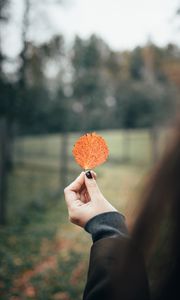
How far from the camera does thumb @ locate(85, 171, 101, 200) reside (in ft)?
4.03

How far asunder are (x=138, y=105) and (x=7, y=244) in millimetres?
22355

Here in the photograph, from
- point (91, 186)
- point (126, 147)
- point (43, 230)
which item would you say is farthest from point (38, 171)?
point (126, 147)

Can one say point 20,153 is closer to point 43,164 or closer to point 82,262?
point 43,164

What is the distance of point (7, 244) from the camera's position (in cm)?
630

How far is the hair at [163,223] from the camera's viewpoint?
26.9 inches

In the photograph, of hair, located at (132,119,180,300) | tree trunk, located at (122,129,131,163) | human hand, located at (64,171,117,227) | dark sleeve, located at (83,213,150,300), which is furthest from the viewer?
tree trunk, located at (122,129,131,163)

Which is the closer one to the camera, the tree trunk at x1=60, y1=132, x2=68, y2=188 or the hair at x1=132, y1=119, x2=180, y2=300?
the hair at x1=132, y1=119, x2=180, y2=300

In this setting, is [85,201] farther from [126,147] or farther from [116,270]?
[126,147]

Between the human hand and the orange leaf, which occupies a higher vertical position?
the orange leaf

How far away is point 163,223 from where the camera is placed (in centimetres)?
73

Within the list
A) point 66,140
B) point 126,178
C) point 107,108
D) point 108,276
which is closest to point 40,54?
point 66,140

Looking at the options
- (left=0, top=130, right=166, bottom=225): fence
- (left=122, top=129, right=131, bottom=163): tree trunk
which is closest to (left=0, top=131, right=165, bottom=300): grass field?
(left=0, top=130, right=166, bottom=225): fence

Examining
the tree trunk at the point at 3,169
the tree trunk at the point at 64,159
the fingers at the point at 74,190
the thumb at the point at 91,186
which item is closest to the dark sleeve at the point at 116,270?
the thumb at the point at 91,186

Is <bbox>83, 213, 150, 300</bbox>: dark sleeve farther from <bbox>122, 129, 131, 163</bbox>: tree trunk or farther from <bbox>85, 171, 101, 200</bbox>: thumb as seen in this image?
<bbox>122, 129, 131, 163</bbox>: tree trunk
